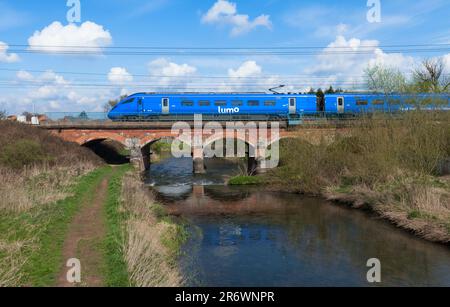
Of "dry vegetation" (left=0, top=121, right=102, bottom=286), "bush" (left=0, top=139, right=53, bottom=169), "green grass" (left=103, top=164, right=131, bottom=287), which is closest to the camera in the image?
"green grass" (left=103, top=164, right=131, bottom=287)

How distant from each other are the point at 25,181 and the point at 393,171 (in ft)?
66.8

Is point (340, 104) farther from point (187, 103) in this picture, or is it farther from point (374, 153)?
point (374, 153)

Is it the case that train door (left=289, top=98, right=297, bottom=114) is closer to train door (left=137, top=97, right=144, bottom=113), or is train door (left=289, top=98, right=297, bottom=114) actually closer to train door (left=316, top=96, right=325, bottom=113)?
train door (left=316, top=96, right=325, bottom=113)

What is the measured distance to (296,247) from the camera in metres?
16.9

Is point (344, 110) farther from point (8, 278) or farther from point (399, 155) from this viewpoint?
point (8, 278)

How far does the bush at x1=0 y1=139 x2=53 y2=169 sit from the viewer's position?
26.8 m

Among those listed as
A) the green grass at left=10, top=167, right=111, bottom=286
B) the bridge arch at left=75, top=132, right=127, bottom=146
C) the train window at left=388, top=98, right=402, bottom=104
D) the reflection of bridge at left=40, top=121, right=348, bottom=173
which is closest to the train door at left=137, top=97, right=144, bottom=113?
the reflection of bridge at left=40, top=121, right=348, bottom=173

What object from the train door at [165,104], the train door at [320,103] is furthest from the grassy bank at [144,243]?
the train door at [320,103]

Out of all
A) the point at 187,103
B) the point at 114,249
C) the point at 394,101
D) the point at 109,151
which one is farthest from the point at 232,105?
the point at 114,249

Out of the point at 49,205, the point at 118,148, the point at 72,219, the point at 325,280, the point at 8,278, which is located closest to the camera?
the point at 8,278

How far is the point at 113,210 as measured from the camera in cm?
1728

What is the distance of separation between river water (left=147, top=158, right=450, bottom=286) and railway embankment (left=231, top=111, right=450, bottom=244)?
929 millimetres
